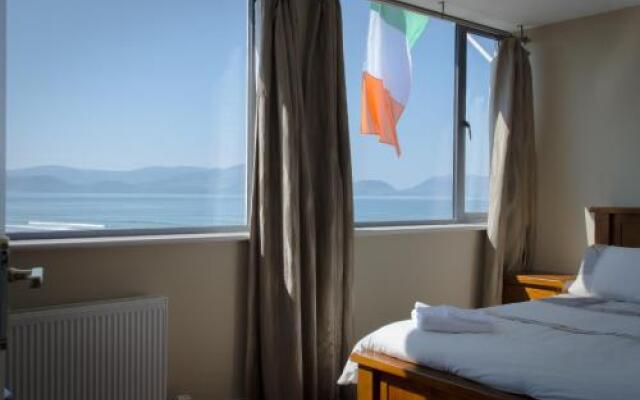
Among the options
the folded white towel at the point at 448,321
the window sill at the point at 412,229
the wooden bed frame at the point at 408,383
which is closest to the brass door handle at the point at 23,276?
the wooden bed frame at the point at 408,383

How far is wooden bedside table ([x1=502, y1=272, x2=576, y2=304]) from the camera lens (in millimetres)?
4047

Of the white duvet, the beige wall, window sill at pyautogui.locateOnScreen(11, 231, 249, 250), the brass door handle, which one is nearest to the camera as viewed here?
the brass door handle

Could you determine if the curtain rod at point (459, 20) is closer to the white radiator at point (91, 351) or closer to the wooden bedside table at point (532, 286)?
the wooden bedside table at point (532, 286)

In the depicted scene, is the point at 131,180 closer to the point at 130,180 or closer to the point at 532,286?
the point at 130,180

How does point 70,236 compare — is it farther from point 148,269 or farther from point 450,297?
point 450,297

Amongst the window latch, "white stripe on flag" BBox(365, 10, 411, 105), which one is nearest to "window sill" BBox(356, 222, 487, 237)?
the window latch

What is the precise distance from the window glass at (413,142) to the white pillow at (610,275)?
1.01 metres

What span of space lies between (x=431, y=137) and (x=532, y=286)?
1.15 meters

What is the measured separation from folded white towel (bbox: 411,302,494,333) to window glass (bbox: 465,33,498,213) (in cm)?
186

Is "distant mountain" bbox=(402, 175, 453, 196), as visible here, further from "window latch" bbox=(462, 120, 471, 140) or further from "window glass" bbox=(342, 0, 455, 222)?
"window latch" bbox=(462, 120, 471, 140)

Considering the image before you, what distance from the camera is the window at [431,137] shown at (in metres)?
3.86

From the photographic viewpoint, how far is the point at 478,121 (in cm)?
459

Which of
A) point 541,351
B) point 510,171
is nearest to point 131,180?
point 541,351

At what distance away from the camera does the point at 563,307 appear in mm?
3303
